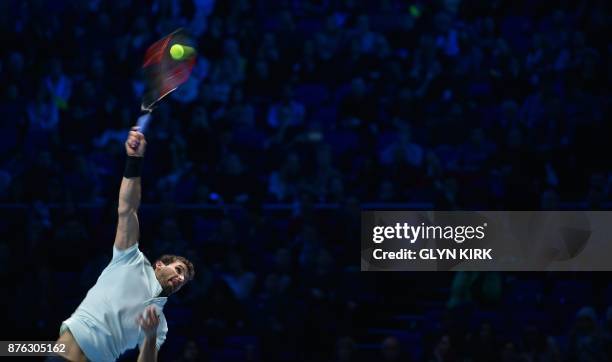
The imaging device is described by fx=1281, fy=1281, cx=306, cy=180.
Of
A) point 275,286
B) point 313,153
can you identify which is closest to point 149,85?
point 275,286

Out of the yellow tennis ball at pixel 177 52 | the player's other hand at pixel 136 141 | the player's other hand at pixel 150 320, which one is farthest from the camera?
Answer: the yellow tennis ball at pixel 177 52

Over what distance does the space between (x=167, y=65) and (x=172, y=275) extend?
144 cm

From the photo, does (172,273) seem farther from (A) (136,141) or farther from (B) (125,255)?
(A) (136,141)

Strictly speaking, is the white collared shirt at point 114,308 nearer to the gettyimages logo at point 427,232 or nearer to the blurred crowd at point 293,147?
the blurred crowd at point 293,147

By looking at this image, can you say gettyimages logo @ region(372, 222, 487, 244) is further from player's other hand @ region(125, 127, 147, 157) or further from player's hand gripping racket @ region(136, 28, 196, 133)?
player's other hand @ region(125, 127, 147, 157)

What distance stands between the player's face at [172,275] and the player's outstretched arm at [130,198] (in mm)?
266

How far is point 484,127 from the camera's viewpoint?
43.0 ft

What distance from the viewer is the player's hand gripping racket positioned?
8.19 meters

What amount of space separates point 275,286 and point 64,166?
2.66 meters

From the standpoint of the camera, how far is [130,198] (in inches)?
301
